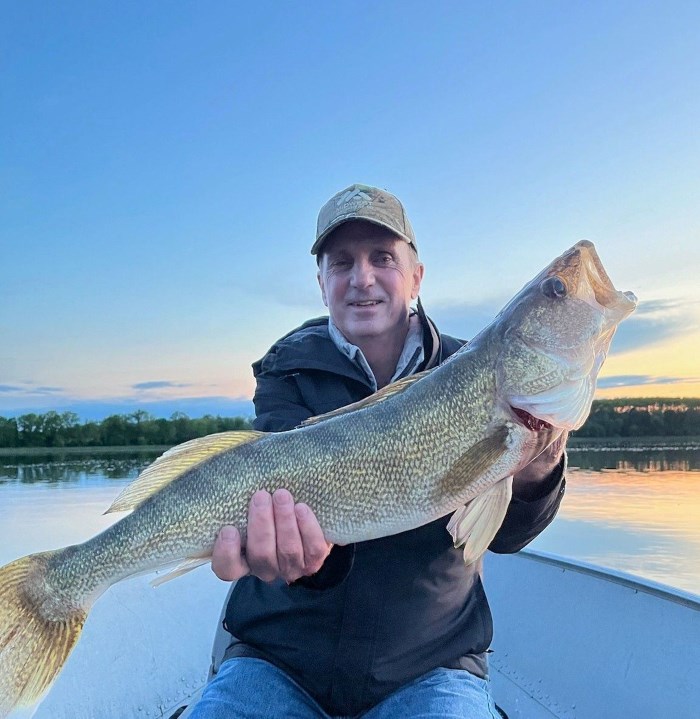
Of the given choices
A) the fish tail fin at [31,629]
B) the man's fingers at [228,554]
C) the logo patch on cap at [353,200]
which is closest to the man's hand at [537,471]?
the man's fingers at [228,554]

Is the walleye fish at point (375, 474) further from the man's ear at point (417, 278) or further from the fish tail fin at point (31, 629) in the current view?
the man's ear at point (417, 278)

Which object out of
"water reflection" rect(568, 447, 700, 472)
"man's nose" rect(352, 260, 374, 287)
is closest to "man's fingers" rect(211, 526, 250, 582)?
"man's nose" rect(352, 260, 374, 287)

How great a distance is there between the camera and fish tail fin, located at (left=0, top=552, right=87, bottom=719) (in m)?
2.37

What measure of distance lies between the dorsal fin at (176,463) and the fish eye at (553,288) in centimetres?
133

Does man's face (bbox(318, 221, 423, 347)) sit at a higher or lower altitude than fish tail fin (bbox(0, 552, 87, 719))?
higher

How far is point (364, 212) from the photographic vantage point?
3.17m

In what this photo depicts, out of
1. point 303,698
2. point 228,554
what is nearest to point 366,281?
point 228,554

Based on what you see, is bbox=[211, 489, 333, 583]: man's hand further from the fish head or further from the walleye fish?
the fish head

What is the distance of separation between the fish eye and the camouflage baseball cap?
0.95 metres

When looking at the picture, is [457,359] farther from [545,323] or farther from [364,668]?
[364,668]

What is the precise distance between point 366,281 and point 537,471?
4.23 ft

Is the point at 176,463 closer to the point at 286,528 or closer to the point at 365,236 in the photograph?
the point at 286,528

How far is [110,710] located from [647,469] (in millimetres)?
27406

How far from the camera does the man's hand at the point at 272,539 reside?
2.36 m
